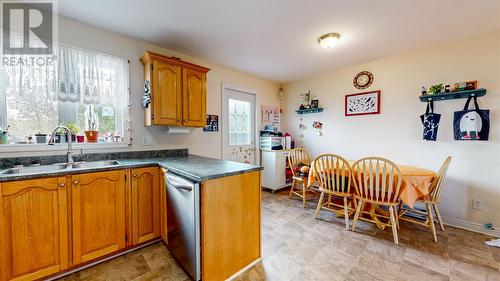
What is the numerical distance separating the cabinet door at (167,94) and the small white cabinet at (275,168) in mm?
1953

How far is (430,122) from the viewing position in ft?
8.71

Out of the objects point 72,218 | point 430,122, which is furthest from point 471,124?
point 72,218

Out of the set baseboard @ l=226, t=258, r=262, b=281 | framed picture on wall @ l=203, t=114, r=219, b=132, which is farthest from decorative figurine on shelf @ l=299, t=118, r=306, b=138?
baseboard @ l=226, t=258, r=262, b=281

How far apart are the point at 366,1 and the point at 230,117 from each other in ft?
8.09

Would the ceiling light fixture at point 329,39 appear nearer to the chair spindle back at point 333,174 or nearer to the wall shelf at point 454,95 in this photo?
the chair spindle back at point 333,174

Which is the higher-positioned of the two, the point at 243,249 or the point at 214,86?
the point at 214,86

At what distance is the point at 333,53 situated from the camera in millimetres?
2900

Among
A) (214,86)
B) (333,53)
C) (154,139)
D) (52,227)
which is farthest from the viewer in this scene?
(214,86)

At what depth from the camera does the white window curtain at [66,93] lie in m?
1.84

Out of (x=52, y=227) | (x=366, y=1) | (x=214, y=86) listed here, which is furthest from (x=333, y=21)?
(x=52, y=227)

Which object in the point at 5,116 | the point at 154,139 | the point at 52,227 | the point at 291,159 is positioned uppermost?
the point at 5,116

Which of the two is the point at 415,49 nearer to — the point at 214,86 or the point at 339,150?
the point at 339,150

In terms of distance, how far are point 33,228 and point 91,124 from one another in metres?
1.14

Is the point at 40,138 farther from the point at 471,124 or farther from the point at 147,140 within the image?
the point at 471,124
